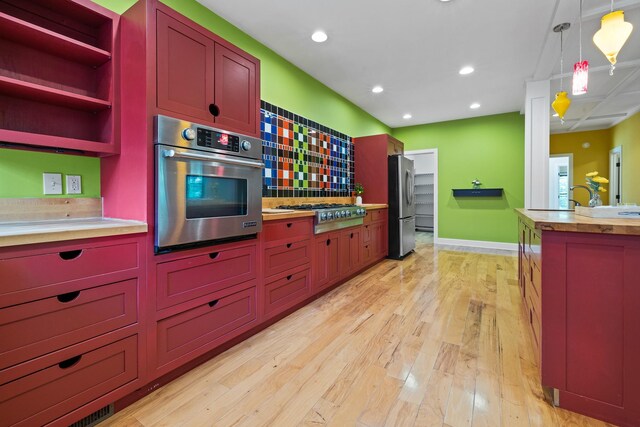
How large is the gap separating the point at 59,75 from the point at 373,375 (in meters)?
2.47

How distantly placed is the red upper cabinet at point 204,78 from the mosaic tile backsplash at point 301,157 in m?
0.94

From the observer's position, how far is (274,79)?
3240 millimetres

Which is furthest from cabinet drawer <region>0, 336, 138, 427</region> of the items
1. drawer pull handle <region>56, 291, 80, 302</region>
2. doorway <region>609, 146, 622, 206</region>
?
doorway <region>609, 146, 622, 206</region>

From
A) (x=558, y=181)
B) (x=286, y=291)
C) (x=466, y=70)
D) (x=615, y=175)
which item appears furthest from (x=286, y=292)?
(x=558, y=181)

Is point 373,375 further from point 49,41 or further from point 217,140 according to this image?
point 49,41

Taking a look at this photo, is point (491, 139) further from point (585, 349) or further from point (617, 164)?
point (585, 349)

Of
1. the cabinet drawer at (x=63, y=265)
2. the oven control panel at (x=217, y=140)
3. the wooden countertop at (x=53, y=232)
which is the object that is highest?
the oven control panel at (x=217, y=140)

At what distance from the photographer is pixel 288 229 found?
2.47m

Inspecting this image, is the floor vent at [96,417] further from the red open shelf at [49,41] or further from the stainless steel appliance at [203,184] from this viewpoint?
the red open shelf at [49,41]

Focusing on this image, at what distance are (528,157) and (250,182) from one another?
3.98m

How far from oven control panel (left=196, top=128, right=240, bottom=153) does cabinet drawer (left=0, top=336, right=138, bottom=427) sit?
1112 mm

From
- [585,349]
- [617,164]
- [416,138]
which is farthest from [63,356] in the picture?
[617,164]

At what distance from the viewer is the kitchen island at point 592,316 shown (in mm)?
1265

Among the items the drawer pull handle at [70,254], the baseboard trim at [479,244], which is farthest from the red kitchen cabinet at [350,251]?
the baseboard trim at [479,244]
